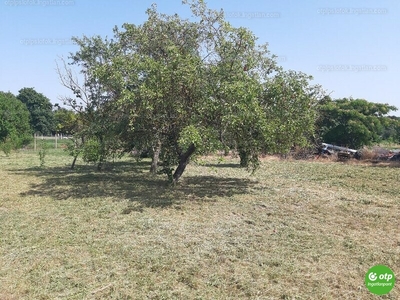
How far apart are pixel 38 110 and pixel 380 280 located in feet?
163

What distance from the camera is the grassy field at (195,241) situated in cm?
329

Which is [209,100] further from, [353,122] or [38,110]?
[38,110]

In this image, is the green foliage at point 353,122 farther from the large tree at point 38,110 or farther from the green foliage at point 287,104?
the large tree at point 38,110

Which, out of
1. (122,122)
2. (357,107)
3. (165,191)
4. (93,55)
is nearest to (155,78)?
(122,122)

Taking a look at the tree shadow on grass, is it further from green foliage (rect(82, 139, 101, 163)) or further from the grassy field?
green foliage (rect(82, 139, 101, 163))

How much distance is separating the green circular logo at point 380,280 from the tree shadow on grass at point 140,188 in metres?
3.82

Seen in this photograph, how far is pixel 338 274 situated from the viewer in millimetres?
3578

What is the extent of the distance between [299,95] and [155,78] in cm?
311

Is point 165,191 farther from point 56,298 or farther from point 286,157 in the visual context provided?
point 286,157

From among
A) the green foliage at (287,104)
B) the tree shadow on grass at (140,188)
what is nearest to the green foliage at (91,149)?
the tree shadow on grass at (140,188)

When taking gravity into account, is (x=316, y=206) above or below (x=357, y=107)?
below

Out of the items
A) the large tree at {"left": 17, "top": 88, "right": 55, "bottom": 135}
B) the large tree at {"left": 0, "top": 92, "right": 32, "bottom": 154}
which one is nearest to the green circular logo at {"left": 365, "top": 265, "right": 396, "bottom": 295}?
the large tree at {"left": 0, "top": 92, "right": 32, "bottom": 154}

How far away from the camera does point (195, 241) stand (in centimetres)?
450

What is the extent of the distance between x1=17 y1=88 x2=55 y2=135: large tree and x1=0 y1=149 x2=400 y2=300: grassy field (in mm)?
41573
